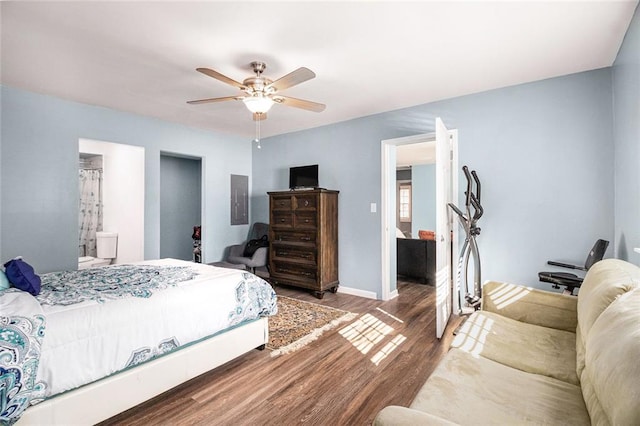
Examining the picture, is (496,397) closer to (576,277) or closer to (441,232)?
(441,232)

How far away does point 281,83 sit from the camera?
2.36 meters

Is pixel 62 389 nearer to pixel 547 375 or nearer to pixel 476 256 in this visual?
pixel 547 375

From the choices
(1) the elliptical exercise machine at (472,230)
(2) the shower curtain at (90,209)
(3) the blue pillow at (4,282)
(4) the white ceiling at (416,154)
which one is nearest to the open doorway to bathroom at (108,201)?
(2) the shower curtain at (90,209)

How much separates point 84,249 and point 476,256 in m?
5.95

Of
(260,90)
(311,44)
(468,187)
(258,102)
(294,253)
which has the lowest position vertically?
(294,253)

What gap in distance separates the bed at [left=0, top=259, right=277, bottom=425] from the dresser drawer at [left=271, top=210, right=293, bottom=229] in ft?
6.21

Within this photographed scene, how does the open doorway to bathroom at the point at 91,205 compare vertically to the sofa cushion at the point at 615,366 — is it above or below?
above

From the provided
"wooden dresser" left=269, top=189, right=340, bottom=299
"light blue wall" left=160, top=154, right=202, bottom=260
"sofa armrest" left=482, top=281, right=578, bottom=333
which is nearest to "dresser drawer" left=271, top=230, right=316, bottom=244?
"wooden dresser" left=269, top=189, right=340, bottom=299

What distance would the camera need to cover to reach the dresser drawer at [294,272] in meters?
4.23

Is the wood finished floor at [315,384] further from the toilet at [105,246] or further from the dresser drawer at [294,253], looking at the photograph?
the toilet at [105,246]

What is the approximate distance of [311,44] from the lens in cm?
233

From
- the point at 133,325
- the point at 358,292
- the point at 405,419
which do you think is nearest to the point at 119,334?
the point at 133,325

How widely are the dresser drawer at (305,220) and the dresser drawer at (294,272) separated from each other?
571 mm

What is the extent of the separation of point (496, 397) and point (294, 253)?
3.30 metres
